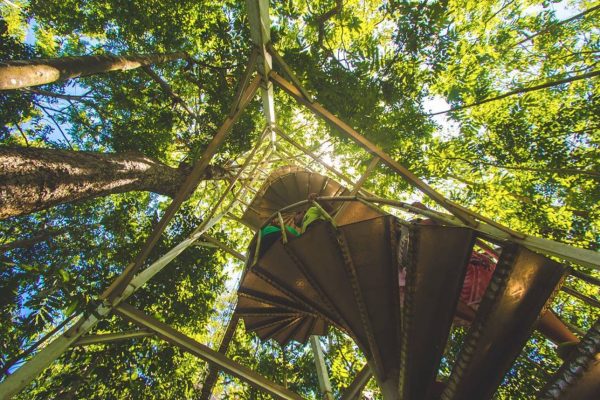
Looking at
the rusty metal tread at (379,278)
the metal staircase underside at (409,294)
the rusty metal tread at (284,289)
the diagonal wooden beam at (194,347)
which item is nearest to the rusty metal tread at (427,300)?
the metal staircase underside at (409,294)

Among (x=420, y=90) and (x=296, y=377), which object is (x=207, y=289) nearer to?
(x=296, y=377)

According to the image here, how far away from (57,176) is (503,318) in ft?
13.8

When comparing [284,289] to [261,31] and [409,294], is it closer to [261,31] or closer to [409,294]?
[409,294]

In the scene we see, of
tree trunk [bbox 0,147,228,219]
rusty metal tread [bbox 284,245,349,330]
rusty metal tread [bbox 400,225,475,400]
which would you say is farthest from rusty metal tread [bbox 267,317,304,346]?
tree trunk [bbox 0,147,228,219]

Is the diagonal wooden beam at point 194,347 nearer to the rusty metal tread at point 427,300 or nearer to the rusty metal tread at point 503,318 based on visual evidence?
the rusty metal tread at point 427,300

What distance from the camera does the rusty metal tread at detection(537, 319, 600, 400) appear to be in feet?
4.24

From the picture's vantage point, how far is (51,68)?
9.54 ft

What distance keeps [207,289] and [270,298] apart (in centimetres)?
319

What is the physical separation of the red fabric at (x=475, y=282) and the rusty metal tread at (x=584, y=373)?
1195 mm

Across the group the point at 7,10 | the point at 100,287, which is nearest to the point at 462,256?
the point at 100,287

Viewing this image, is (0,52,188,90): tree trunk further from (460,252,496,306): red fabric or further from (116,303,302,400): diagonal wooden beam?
(460,252,496,306): red fabric

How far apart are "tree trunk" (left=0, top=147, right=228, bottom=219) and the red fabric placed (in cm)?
421

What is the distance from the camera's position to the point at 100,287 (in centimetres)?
448

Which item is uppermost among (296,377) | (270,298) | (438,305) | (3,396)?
(438,305)
